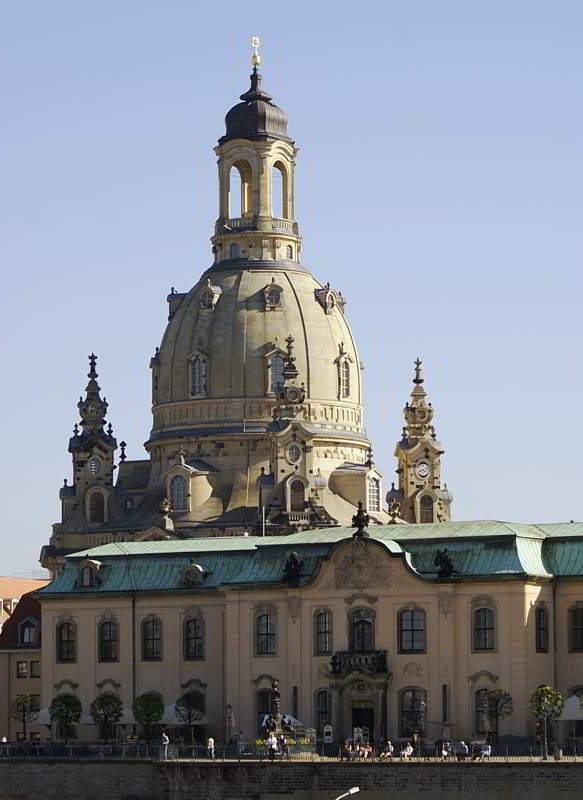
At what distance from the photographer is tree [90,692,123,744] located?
149750mm

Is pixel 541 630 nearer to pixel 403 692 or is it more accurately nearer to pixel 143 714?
pixel 403 692

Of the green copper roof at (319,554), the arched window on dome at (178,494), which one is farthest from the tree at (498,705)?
the arched window on dome at (178,494)

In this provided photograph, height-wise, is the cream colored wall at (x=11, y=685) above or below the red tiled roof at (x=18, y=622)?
below

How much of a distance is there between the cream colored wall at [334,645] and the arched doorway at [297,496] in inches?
1543

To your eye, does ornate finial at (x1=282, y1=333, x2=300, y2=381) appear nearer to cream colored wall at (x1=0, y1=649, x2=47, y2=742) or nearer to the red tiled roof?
the red tiled roof

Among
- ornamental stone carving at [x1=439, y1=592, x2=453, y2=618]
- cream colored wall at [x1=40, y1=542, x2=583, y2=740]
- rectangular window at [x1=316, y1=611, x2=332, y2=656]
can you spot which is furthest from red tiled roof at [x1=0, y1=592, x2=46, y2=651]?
ornamental stone carving at [x1=439, y1=592, x2=453, y2=618]

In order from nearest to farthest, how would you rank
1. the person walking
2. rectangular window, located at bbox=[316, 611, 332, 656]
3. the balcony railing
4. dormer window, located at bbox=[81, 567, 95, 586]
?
the person walking, the balcony railing, rectangular window, located at bbox=[316, 611, 332, 656], dormer window, located at bbox=[81, 567, 95, 586]

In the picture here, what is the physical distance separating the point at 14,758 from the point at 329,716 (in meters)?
15.5

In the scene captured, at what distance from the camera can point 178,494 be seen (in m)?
198

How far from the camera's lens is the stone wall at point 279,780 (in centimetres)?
12544

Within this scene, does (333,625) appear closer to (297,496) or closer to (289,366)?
(297,496)

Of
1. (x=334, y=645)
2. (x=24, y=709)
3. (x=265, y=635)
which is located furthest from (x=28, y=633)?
(x=334, y=645)

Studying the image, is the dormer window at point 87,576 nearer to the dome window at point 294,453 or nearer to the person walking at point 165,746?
the person walking at point 165,746

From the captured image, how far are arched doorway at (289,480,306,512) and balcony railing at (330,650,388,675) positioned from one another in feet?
163
